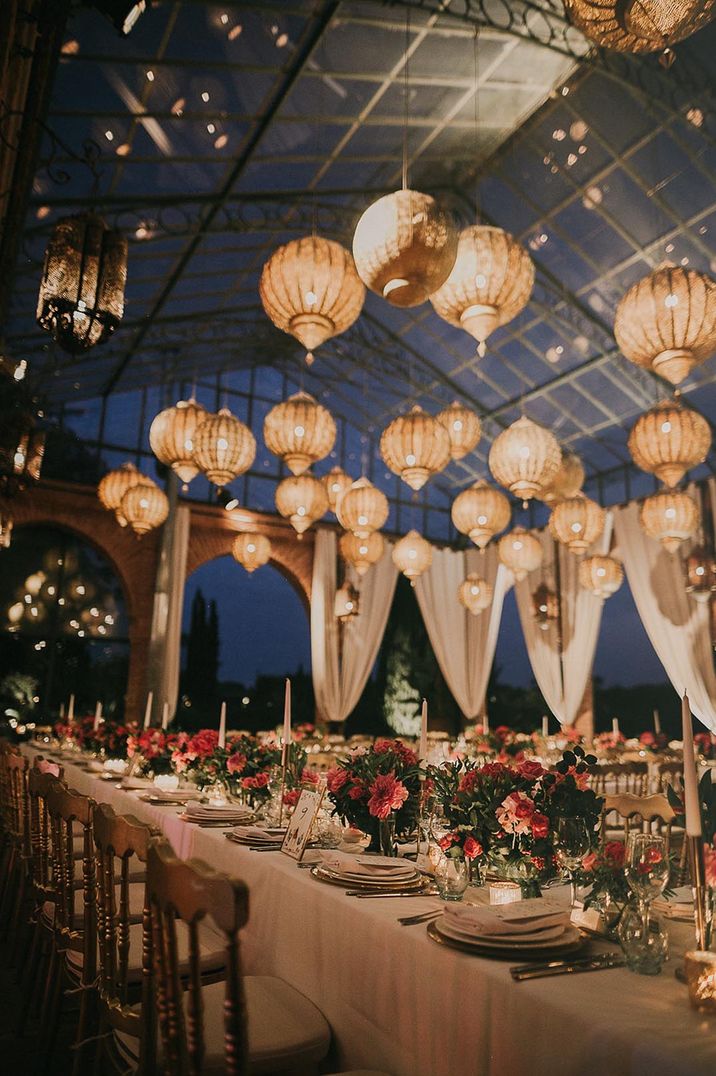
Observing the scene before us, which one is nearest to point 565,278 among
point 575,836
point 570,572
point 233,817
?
point 570,572

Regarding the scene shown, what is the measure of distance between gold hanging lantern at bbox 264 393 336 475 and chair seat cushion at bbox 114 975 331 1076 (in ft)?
12.0

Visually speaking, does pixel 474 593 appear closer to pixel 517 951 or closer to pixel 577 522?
pixel 577 522

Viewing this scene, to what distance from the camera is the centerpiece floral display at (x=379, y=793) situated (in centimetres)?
262

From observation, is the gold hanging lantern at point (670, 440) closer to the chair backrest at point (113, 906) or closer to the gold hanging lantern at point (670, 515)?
the gold hanging lantern at point (670, 515)

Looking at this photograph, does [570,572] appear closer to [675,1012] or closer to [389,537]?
[389,537]

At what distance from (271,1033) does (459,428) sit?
16.4ft

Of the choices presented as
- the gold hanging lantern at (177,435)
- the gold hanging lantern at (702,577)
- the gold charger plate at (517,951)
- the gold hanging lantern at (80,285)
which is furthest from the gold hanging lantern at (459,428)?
the gold charger plate at (517,951)

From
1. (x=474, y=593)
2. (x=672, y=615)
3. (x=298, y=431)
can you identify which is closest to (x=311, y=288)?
(x=298, y=431)

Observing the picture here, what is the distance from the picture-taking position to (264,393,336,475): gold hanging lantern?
536cm

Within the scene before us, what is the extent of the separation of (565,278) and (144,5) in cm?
695

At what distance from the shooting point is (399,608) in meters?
14.5

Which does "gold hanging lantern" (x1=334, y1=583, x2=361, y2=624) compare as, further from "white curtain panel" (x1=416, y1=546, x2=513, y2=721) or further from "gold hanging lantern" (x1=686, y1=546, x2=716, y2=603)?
"gold hanging lantern" (x1=686, y1=546, x2=716, y2=603)

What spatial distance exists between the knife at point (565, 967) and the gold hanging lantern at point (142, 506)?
237 inches

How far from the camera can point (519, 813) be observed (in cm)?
209
